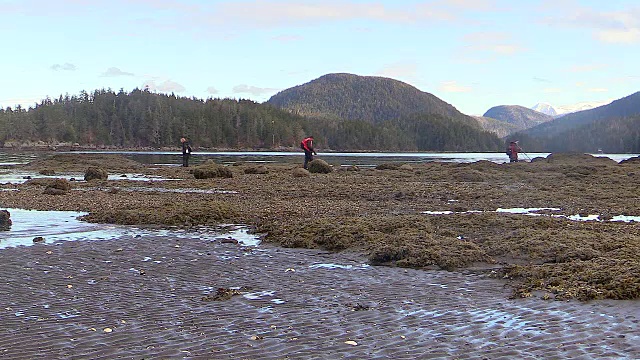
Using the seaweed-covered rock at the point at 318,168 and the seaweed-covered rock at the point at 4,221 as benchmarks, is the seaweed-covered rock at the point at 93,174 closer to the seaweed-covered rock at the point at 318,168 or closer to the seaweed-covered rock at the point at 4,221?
the seaweed-covered rock at the point at 318,168

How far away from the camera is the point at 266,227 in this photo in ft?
62.9

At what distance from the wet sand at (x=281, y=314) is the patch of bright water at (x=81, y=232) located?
2.76 m

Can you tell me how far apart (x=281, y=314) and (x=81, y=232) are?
10807 millimetres

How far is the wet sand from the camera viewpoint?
8141mm

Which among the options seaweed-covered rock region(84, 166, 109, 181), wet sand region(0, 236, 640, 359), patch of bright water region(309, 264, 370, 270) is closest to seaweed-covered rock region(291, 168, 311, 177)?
seaweed-covered rock region(84, 166, 109, 181)

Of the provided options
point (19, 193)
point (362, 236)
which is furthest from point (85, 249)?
point (19, 193)

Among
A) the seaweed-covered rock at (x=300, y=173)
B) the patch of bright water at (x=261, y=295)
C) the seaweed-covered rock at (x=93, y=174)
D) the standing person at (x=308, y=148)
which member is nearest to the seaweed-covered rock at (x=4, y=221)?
the patch of bright water at (x=261, y=295)

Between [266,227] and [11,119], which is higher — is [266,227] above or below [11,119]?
below

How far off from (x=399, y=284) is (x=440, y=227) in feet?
21.7

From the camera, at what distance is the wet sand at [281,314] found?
814 centimetres

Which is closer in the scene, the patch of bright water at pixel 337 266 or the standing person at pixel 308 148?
the patch of bright water at pixel 337 266

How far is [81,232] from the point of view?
61.2 ft

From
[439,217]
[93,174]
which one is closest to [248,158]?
[93,174]

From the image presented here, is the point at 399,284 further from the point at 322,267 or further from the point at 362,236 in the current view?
the point at 362,236
